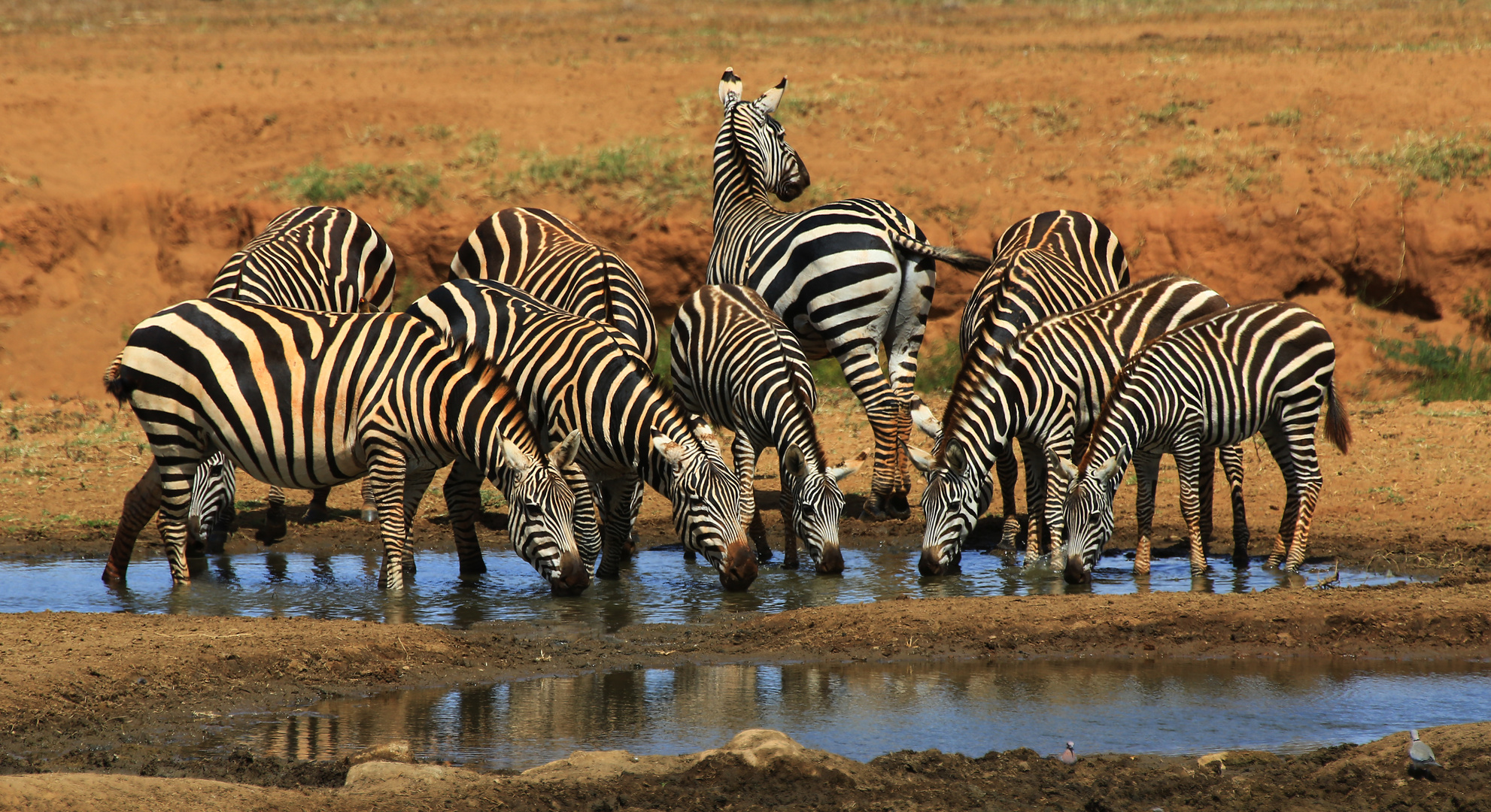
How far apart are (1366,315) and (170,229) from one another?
14.9 m

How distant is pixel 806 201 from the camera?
17953 mm

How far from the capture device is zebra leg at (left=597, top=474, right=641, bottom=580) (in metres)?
10.0

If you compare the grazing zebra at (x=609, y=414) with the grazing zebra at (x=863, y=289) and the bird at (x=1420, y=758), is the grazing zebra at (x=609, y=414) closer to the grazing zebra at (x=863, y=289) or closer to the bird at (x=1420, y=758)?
the grazing zebra at (x=863, y=289)

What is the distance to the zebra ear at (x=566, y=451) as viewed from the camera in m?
8.98

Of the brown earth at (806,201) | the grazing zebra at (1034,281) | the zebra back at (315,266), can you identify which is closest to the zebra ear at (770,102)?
the grazing zebra at (1034,281)

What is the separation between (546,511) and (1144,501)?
4222 millimetres

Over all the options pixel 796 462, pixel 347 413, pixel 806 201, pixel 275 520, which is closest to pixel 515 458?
pixel 347 413

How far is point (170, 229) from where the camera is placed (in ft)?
60.0

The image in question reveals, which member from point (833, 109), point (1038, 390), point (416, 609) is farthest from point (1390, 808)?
point (833, 109)

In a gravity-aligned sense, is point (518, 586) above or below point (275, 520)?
below

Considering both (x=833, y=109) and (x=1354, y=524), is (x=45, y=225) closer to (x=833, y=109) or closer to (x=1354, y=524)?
(x=833, y=109)

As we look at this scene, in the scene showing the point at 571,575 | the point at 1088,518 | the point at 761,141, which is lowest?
the point at 571,575

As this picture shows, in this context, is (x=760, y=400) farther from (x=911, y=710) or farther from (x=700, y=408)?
(x=911, y=710)

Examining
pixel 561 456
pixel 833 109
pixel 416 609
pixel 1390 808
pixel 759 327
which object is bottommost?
pixel 1390 808
